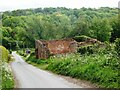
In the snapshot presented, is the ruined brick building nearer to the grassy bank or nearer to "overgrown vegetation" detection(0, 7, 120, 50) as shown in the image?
"overgrown vegetation" detection(0, 7, 120, 50)

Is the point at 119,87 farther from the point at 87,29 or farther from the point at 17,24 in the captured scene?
the point at 17,24

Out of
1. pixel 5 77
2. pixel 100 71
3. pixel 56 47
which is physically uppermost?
pixel 100 71

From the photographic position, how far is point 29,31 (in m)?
98.9

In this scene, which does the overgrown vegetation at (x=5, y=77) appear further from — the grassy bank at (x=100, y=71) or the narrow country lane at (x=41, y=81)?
the grassy bank at (x=100, y=71)

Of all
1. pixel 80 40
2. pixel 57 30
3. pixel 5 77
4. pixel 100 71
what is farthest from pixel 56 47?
pixel 57 30

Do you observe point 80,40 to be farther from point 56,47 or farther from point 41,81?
point 41,81

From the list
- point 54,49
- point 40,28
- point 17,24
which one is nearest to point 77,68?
point 54,49

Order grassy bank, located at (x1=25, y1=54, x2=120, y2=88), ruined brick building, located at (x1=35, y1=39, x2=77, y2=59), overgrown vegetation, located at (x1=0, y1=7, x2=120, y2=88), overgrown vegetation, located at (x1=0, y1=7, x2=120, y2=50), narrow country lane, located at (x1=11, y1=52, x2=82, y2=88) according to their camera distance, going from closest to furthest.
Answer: grassy bank, located at (x1=25, y1=54, x2=120, y2=88)
narrow country lane, located at (x1=11, y1=52, x2=82, y2=88)
overgrown vegetation, located at (x1=0, y1=7, x2=120, y2=88)
ruined brick building, located at (x1=35, y1=39, x2=77, y2=59)
overgrown vegetation, located at (x1=0, y1=7, x2=120, y2=50)

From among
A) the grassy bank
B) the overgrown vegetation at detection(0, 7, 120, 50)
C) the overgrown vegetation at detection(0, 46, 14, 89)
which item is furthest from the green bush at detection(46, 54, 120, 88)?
the overgrown vegetation at detection(0, 7, 120, 50)

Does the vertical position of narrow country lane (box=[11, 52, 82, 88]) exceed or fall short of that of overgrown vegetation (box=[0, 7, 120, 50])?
it exceeds it

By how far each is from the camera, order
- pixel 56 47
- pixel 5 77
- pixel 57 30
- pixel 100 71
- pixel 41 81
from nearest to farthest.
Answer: pixel 100 71
pixel 41 81
pixel 5 77
pixel 56 47
pixel 57 30

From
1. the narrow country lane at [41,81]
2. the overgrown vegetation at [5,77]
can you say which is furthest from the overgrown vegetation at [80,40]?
the overgrown vegetation at [5,77]

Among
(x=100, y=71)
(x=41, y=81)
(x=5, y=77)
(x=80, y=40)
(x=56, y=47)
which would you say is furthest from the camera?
(x=80, y=40)

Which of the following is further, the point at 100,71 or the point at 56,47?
the point at 56,47
